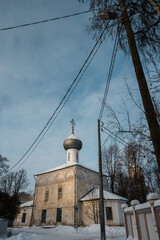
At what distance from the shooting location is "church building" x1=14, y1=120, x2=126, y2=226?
22719 mm

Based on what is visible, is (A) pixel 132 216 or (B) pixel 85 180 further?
(B) pixel 85 180

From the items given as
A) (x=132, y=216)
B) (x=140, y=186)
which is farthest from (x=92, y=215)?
(x=132, y=216)

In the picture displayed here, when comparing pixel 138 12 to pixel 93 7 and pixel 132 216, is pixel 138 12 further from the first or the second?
pixel 132 216

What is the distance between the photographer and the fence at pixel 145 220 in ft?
17.0

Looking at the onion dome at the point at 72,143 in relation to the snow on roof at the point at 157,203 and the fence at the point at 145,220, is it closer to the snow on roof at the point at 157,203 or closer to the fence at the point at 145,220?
the fence at the point at 145,220

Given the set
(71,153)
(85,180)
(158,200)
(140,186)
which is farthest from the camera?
(71,153)

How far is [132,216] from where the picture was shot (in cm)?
716

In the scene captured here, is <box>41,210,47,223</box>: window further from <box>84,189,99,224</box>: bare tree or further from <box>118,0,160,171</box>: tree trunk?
<box>118,0,160,171</box>: tree trunk

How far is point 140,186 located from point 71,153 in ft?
39.3

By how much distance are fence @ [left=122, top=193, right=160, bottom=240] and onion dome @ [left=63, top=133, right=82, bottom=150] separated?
22.1 meters

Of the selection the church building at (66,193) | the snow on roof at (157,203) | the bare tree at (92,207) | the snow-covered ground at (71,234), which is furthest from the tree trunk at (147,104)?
the church building at (66,193)

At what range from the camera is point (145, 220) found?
589cm

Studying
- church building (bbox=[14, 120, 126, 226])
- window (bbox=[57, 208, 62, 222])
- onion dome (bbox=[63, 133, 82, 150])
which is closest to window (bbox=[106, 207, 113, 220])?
church building (bbox=[14, 120, 126, 226])

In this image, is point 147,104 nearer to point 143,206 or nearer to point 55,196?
point 143,206
